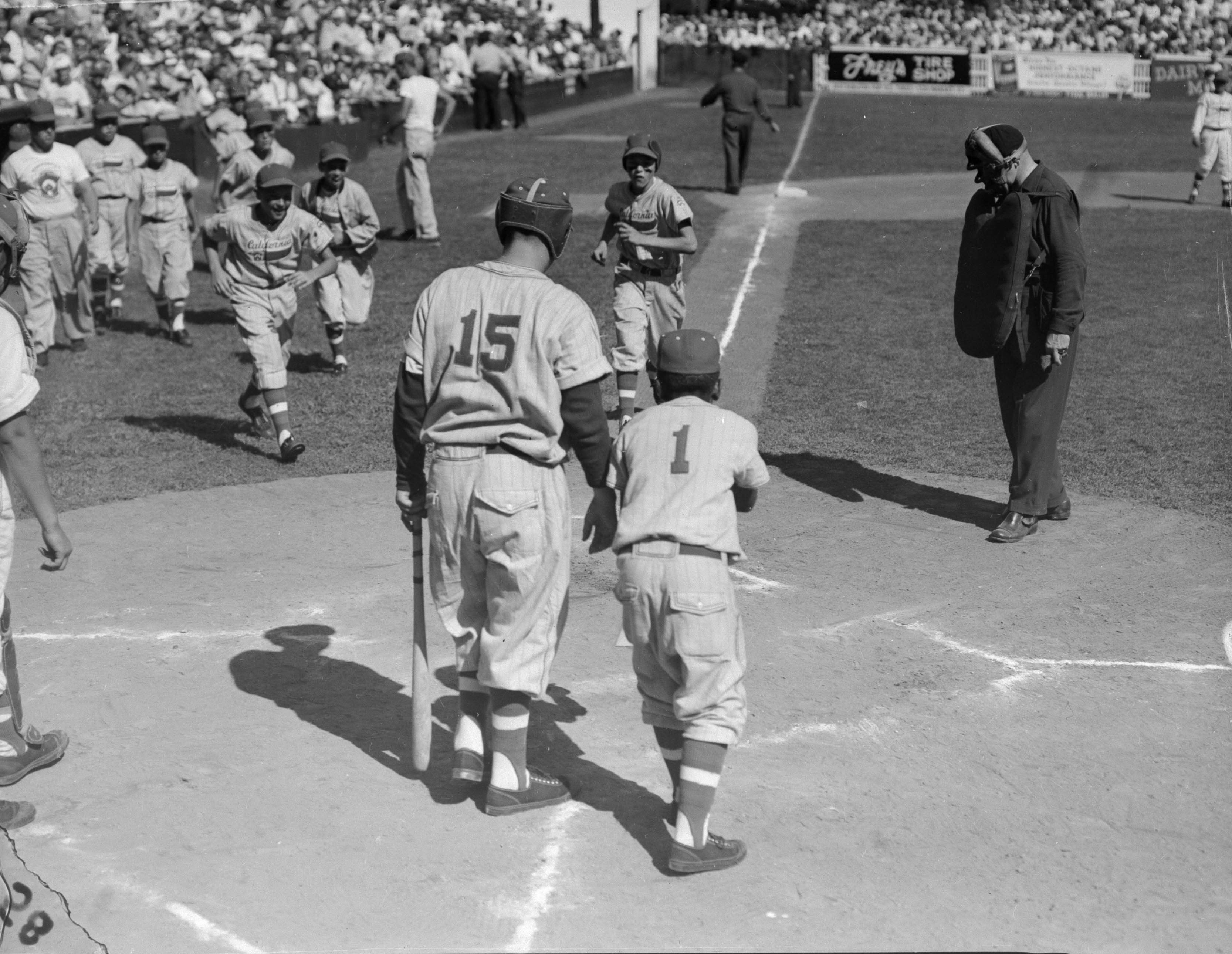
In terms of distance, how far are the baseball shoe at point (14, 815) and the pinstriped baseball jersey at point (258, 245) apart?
215 inches

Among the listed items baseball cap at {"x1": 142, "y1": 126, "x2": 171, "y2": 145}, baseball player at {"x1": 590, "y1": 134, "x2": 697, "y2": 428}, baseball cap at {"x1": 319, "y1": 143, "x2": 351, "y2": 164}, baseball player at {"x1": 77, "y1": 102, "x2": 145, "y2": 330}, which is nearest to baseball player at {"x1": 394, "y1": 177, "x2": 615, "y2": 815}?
baseball player at {"x1": 590, "y1": 134, "x2": 697, "y2": 428}

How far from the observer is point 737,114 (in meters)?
21.7

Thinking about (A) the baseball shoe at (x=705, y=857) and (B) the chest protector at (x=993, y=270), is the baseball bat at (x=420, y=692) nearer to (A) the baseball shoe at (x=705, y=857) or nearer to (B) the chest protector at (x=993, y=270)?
(A) the baseball shoe at (x=705, y=857)

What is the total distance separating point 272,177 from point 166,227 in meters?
4.65

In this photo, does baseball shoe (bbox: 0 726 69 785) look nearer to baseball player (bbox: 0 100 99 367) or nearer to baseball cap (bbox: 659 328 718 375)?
baseball cap (bbox: 659 328 718 375)

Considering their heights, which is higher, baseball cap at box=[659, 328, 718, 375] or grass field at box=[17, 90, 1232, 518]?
baseball cap at box=[659, 328, 718, 375]

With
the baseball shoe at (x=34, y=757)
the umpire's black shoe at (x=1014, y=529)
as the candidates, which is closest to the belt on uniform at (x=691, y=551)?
the baseball shoe at (x=34, y=757)

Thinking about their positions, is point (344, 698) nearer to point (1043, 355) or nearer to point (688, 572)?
point (688, 572)

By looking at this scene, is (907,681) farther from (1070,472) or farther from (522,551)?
(1070,472)

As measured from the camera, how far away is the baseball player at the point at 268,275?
9.86 metres

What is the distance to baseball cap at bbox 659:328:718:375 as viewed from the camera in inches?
191

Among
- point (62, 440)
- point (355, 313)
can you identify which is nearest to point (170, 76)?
point (355, 313)

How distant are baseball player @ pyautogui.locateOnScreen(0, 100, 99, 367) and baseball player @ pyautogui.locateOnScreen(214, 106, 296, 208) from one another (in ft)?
3.91

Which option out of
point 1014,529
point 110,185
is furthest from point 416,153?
point 1014,529
